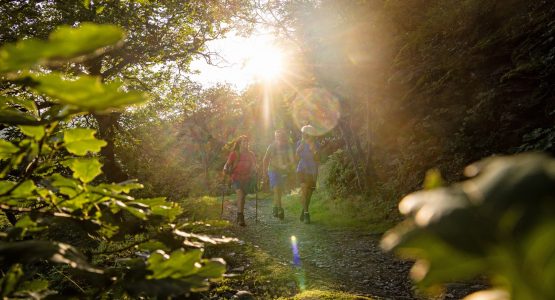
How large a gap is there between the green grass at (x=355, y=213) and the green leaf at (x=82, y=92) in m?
8.05

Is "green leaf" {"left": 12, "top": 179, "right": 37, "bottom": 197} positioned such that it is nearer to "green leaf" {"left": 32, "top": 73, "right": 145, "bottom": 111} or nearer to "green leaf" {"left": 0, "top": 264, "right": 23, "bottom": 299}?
"green leaf" {"left": 0, "top": 264, "right": 23, "bottom": 299}

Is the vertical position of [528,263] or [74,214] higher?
[74,214]

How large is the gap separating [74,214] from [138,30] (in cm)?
1312

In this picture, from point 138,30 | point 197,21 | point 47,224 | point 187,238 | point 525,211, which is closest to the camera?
point 525,211

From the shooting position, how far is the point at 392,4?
798 cm

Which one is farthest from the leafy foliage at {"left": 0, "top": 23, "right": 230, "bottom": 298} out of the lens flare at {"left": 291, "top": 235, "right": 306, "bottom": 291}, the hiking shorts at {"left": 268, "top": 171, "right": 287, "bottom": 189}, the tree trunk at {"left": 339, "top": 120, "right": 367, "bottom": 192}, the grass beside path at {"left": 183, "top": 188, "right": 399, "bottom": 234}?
the tree trunk at {"left": 339, "top": 120, "right": 367, "bottom": 192}

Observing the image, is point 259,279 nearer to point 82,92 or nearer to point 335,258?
point 335,258

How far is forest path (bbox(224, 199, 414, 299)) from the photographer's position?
192 inches

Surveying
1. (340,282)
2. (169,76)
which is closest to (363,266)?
(340,282)

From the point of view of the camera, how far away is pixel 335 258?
669cm

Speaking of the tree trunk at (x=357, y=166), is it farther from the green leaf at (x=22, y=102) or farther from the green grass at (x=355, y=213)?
the green leaf at (x=22, y=102)

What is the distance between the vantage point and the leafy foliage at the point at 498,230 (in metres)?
0.27

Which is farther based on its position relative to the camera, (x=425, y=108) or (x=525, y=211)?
(x=425, y=108)

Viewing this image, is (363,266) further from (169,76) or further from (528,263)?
(169,76)
